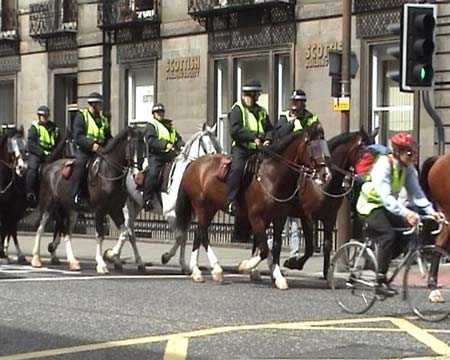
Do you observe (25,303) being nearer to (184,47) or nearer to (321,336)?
(321,336)

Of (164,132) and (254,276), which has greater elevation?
(164,132)

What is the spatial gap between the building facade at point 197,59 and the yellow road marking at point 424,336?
9599 mm

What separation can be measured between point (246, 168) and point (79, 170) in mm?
3633

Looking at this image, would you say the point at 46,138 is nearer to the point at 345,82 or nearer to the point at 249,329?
the point at 345,82

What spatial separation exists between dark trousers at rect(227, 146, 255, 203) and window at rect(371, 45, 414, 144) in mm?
8509

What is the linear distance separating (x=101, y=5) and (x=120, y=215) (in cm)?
1262

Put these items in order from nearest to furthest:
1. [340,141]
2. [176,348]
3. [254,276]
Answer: [176,348]
[340,141]
[254,276]

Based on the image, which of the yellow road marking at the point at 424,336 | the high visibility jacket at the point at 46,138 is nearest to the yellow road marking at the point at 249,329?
the yellow road marking at the point at 424,336

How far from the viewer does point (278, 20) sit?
81.3 ft

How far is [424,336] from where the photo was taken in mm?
10422

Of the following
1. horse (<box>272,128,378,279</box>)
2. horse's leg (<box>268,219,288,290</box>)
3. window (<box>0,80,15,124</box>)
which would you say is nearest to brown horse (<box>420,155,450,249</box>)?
horse (<box>272,128,378,279</box>)

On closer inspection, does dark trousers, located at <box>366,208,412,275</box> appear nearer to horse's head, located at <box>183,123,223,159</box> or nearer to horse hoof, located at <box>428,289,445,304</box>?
horse hoof, located at <box>428,289,445,304</box>

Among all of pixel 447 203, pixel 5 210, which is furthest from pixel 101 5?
pixel 447 203

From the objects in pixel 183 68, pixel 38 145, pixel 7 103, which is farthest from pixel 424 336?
pixel 7 103
